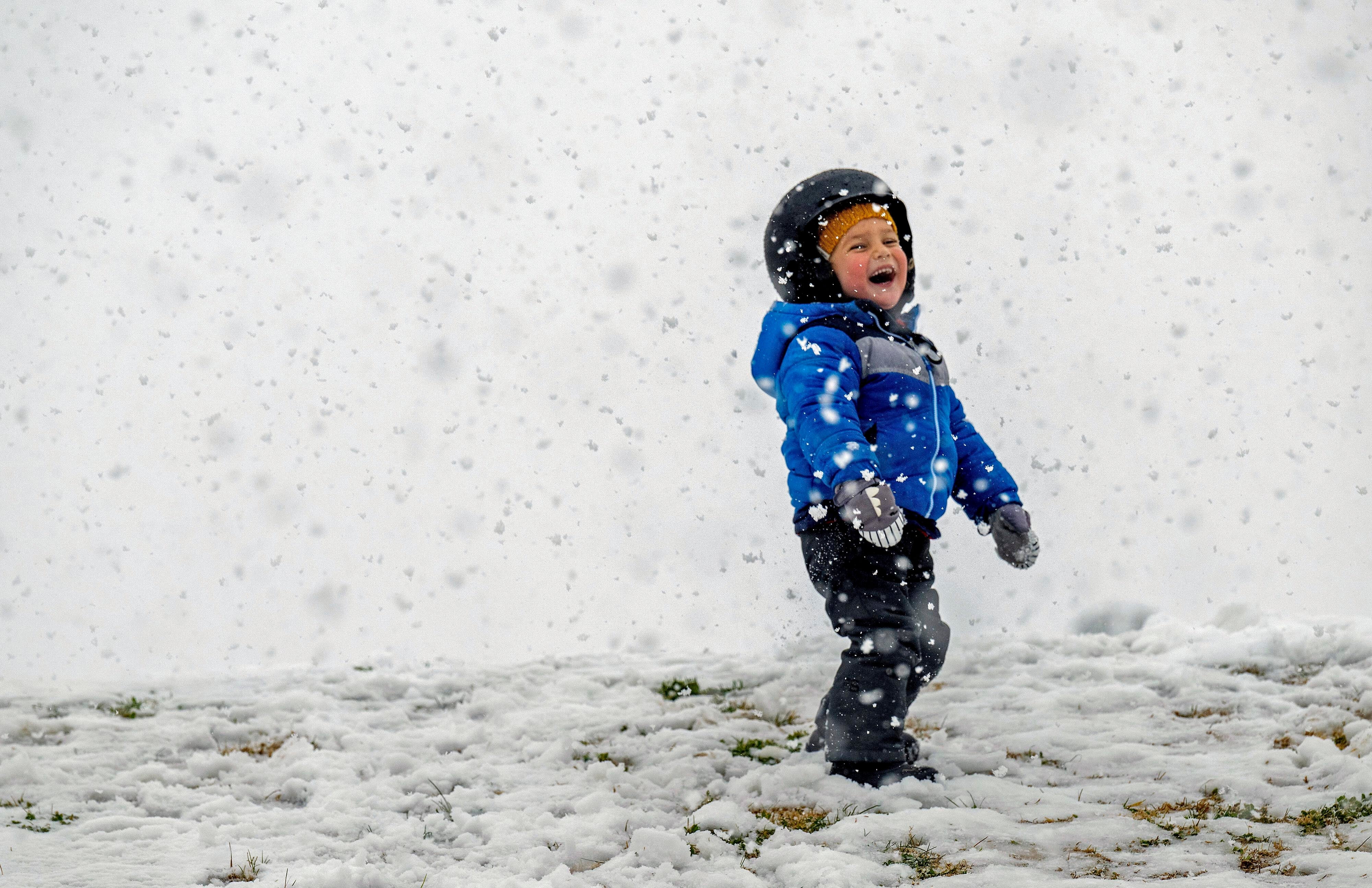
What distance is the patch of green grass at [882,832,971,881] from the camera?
2.28 metres

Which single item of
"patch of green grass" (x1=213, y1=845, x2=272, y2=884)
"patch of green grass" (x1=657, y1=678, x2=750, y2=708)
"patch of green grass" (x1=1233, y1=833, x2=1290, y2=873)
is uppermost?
"patch of green grass" (x1=657, y1=678, x2=750, y2=708)

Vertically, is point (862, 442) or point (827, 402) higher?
point (827, 402)

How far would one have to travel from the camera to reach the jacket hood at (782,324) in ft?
10.1

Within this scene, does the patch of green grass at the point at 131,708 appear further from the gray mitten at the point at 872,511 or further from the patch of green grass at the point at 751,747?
the gray mitten at the point at 872,511

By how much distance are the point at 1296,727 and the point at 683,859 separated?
97.6 inches

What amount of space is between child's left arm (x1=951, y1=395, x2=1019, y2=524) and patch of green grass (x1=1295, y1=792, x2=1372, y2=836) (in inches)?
48.1

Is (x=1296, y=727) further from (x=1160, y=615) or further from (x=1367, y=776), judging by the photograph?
(x=1160, y=615)

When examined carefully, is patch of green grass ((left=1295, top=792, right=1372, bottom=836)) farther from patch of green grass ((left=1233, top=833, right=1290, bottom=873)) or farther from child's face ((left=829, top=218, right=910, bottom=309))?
child's face ((left=829, top=218, right=910, bottom=309))

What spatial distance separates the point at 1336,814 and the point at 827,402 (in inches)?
68.1

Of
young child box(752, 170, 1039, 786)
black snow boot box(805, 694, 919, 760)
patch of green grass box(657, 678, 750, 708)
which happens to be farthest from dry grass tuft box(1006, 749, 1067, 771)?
patch of green grass box(657, 678, 750, 708)

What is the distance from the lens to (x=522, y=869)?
2.41 metres

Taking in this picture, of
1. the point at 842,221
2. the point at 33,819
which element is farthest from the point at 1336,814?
the point at 33,819

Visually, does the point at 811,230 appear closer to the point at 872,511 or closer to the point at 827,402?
the point at 827,402

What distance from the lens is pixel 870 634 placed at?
2986 mm
